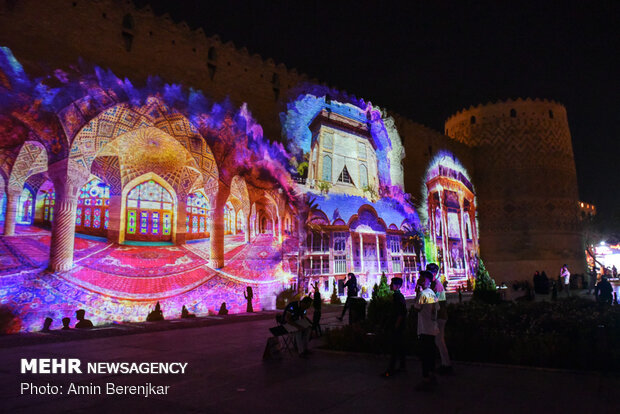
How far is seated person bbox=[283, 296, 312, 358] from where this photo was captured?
238 inches

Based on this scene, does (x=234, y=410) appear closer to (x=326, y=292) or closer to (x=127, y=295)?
(x=127, y=295)

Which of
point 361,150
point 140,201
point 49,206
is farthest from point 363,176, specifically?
point 49,206

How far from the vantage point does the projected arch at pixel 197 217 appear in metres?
11.5

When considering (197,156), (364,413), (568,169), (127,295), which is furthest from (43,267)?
(568,169)

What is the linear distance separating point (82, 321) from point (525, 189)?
21.5 m

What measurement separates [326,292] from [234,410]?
11008mm

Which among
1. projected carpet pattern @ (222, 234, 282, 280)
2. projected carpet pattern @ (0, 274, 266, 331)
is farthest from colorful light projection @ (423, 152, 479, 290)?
projected carpet pattern @ (0, 274, 266, 331)

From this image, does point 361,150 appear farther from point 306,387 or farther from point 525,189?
point 306,387

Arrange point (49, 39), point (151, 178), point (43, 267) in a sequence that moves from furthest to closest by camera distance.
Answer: point (151, 178), point (49, 39), point (43, 267)

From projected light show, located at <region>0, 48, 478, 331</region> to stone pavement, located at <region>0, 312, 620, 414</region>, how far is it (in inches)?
130

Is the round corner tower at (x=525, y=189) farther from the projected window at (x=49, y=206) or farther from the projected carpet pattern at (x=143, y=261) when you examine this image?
the projected window at (x=49, y=206)

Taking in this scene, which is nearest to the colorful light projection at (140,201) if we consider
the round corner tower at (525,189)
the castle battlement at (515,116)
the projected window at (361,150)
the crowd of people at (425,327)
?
the projected window at (361,150)

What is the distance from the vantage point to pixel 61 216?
9.31 meters

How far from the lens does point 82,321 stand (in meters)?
9.02
